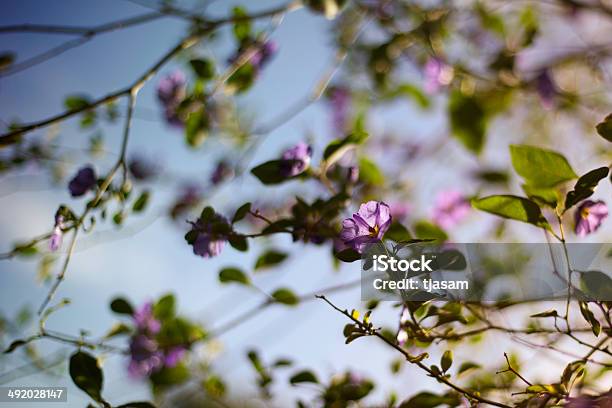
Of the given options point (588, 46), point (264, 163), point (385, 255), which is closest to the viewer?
point (385, 255)

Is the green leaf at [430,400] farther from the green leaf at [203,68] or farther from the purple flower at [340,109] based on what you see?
the purple flower at [340,109]

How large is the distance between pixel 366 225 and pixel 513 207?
0.74 feet

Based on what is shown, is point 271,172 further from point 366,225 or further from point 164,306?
point 164,306

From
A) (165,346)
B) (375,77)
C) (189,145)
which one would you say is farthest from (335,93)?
(165,346)

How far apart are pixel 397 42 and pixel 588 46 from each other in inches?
25.7

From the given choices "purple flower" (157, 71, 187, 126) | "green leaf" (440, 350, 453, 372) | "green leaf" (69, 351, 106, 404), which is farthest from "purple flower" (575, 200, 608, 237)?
"purple flower" (157, 71, 187, 126)

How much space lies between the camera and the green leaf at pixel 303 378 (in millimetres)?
886

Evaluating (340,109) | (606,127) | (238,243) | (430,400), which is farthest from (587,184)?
(340,109)

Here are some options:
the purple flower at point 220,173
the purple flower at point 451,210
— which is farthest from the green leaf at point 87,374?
the purple flower at point 451,210

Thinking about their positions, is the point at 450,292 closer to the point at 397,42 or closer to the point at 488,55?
the point at 397,42

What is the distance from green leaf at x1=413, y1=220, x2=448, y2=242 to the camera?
2.75 feet

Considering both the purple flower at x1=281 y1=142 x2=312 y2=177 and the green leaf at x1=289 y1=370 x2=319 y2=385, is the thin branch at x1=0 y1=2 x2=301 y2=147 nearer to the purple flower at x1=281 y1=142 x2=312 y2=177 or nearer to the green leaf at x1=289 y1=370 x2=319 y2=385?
the purple flower at x1=281 y1=142 x2=312 y2=177

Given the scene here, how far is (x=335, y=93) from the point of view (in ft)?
6.95

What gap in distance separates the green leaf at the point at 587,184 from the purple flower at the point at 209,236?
0.49m
